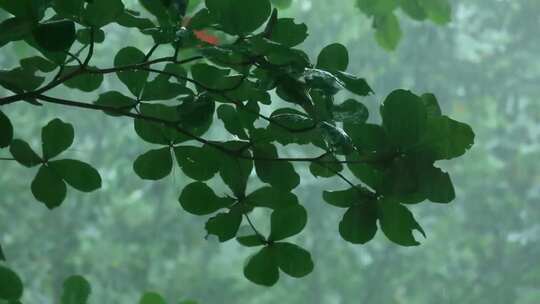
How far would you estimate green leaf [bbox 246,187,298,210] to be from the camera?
1.53 feet

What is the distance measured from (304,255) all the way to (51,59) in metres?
0.18

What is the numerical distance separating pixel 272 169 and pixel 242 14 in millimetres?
106

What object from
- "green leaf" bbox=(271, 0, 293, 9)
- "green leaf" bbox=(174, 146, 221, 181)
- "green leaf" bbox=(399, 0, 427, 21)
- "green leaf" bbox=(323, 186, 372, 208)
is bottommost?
"green leaf" bbox=(323, 186, 372, 208)

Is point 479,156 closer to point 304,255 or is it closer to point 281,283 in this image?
point 281,283

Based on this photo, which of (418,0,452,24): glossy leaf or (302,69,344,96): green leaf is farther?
(418,0,452,24): glossy leaf

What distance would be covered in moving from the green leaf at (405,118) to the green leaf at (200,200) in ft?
0.36

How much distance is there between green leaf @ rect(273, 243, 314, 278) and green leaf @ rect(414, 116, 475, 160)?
104 mm

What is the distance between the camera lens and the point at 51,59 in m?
0.44

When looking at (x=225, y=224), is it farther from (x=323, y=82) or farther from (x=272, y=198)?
(x=323, y=82)

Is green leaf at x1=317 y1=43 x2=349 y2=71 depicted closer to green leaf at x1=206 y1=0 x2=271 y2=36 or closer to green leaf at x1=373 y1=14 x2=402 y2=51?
green leaf at x1=206 y1=0 x2=271 y2=36

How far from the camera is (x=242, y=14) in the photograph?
39cm

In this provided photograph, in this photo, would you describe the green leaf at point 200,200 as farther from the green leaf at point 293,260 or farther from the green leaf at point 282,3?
the green leaf at point 282,3

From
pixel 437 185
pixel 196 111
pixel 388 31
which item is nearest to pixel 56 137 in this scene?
pixel 196 111

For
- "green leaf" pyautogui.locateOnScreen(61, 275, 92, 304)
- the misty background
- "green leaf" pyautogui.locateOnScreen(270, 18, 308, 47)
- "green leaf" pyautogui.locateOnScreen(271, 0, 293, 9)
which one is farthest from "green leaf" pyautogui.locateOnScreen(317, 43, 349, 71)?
the misty background
